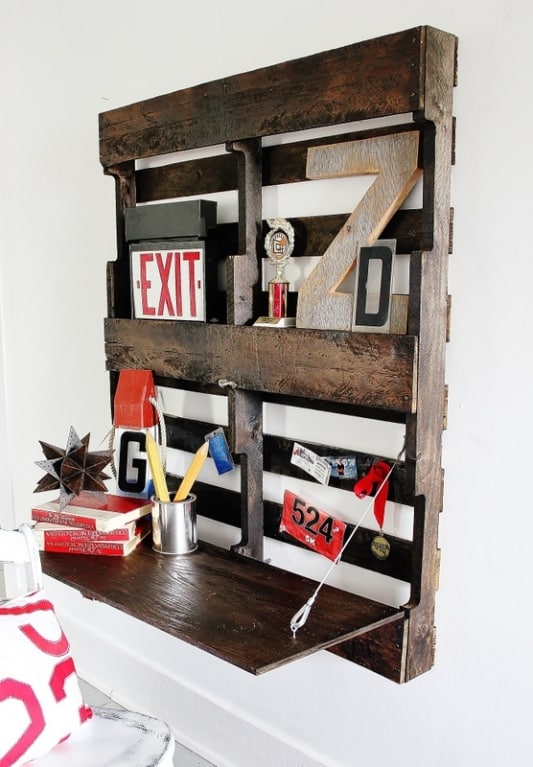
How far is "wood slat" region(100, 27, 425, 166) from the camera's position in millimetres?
1234

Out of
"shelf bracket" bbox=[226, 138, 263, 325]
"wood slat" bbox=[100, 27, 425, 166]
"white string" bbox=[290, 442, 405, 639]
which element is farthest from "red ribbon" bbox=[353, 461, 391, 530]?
"wood slat" bbox=[100, 27, 425, 166]

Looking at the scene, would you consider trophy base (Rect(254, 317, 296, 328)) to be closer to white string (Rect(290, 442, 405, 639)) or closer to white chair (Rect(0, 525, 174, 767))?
white string (Rect(290, 442, 405, 639))

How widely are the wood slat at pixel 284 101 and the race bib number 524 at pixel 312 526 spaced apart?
72 centimetres

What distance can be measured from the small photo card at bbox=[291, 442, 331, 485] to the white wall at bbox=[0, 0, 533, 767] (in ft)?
0.85

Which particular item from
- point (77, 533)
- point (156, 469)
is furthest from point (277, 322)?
point (77, 533)

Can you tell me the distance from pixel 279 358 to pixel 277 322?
7cm

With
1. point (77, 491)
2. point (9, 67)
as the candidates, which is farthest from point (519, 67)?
point (9, 67)

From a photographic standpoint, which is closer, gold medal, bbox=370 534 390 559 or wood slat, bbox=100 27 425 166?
wood slat, bbox=100 27 425 166

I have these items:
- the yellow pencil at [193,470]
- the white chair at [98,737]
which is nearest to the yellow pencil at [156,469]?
the yellow pencil at [193,470]

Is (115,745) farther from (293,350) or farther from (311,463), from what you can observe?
(293,350)

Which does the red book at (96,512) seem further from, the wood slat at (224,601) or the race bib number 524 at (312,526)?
the race bib number 524 at (312,526)

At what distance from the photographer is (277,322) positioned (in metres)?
1.47

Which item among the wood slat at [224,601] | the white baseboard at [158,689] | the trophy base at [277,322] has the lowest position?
the white baseboard at [158,689]

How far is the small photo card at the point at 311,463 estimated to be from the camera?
1.53m
